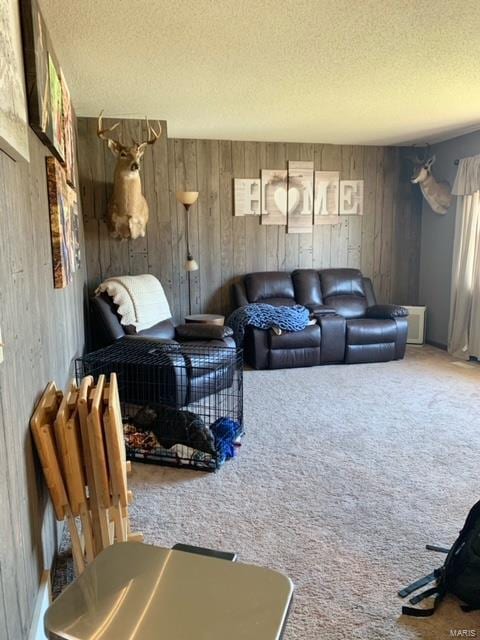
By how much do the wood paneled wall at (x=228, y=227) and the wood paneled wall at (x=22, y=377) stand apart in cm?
276

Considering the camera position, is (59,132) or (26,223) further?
(59,132)

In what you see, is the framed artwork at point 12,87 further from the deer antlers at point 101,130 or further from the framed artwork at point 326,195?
the framed artwork at point 326,195

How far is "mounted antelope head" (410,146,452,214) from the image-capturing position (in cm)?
537

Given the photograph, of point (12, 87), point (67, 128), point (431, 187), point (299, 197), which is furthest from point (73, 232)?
point (431, 187)

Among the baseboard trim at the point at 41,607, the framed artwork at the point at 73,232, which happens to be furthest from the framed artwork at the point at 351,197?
the baseboard trim at the point at 41,607

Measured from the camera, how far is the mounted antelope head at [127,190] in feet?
13.4

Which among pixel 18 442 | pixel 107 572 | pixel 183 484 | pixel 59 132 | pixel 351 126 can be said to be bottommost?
pixel 183 484

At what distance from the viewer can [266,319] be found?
467 centimetres

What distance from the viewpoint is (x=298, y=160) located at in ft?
18.1

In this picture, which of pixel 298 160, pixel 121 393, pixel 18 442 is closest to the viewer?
pixel 18 442

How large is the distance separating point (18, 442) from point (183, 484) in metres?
1.36

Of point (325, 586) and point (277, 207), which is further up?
point (277, 207)

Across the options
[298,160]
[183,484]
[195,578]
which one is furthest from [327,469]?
[298,160]

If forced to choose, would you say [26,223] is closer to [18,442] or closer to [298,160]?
[18,442]
